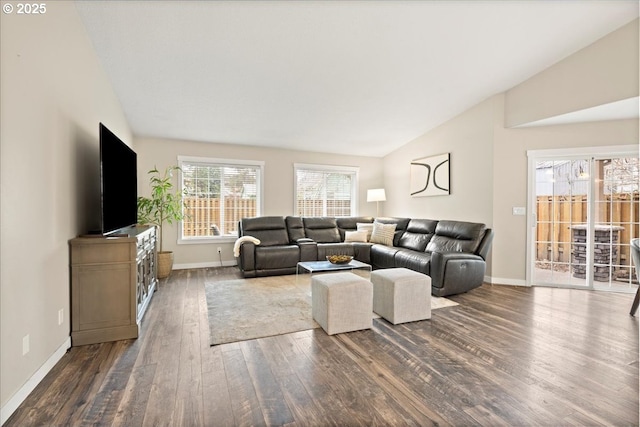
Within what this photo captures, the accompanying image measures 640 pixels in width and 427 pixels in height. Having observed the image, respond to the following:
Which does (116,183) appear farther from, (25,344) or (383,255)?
(383,255)

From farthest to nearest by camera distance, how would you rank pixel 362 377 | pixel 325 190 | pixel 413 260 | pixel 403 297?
pixel 325 190, pixel 413 260, pixel 403 297, pixel 362 377

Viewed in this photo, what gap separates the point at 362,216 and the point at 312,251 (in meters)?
2.06

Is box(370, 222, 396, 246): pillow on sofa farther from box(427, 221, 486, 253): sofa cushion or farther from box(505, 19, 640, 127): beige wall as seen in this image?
box(505, 19, 640, 127): beige wall

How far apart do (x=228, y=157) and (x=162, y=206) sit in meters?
1.52

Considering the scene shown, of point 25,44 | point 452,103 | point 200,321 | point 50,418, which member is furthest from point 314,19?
point 50,418

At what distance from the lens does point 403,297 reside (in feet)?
9.68

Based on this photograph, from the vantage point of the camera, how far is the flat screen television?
2596 mm

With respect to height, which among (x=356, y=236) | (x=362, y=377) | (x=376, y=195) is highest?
(x=376, y=195)

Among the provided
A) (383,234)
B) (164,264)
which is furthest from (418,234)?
(164,264)

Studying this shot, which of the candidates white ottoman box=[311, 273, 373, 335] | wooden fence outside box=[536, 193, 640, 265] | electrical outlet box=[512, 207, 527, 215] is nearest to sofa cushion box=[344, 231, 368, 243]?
electrical outlet box=[512, 207, 527, 215]

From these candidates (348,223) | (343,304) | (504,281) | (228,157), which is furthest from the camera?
(348,223)

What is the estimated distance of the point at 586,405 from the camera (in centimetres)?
173

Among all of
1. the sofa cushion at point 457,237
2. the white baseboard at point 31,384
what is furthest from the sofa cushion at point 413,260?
the white baseboard at point 31,384

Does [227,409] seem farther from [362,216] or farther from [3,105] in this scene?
[362,216]
